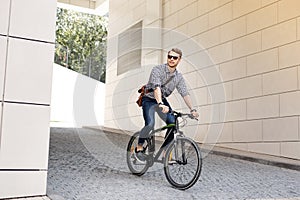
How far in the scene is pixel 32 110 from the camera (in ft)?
10.9

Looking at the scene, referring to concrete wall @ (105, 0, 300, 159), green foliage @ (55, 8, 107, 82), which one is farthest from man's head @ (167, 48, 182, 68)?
green foliage @ (55, 8, 107, 82)

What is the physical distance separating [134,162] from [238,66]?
3450mm

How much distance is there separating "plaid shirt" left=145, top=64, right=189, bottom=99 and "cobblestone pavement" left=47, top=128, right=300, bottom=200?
991 millimetres

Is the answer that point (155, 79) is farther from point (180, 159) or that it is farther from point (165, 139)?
point (180, 159)

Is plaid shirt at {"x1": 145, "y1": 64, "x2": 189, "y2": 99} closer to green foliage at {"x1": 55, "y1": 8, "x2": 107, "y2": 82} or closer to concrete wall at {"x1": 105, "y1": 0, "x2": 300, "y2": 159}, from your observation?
concrete wall at {"x1": 105, "y1": 0, "x2": 300, "y2": 159}

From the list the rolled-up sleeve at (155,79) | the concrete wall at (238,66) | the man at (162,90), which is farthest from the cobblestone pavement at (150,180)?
the rolled-up sleeve at (155,79)

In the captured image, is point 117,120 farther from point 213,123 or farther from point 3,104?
point 3,104

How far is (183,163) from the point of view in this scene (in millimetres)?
3834

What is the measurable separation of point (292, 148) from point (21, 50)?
14.5ft

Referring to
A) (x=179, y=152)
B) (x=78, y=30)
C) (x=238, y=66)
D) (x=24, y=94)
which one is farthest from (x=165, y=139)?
(x=78, y=30)

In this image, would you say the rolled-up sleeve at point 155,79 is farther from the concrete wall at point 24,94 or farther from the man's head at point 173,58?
the concrete wall at point 24,94

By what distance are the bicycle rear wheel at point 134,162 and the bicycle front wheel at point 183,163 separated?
1.80 feet

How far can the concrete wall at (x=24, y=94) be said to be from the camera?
3.20 m

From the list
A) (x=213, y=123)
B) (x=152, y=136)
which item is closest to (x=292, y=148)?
(x=213, y=123)
